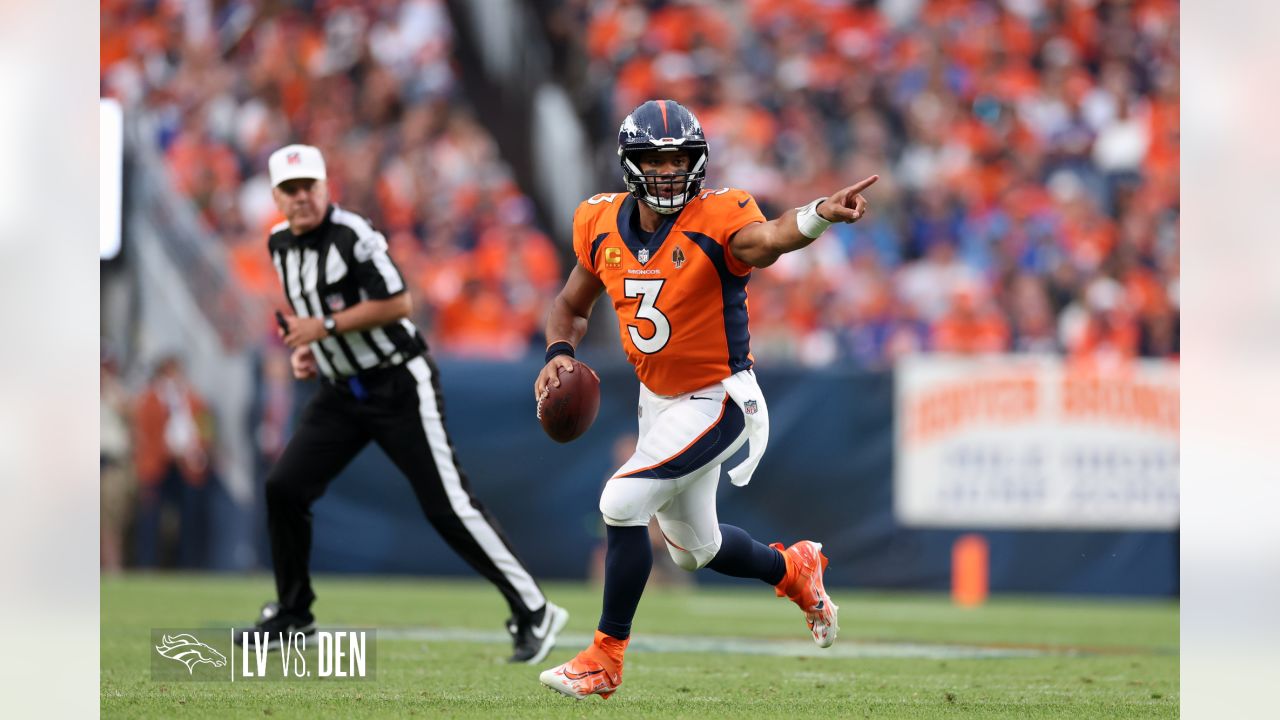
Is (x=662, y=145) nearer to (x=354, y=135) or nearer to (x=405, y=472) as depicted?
(x=405, y=472)

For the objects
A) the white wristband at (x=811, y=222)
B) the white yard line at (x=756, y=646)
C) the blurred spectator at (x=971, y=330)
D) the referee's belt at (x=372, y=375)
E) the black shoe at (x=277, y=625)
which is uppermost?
the blurred spectator at (x=971, y=330)

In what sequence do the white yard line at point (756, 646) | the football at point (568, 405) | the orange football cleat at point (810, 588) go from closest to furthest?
the football at point (568, 405) → the orange football cleat at point (810, 588) → the white yard line at point (756, 646)

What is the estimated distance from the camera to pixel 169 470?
11.1 meters

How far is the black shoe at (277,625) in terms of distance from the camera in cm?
632

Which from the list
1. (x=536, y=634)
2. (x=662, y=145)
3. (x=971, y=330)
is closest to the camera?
(x=662, y=145)

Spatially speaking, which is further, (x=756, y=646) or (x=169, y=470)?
(x=169, y=470)

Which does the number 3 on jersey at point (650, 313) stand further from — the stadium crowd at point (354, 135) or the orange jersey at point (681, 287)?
the stadium crowd at point (354, 135)

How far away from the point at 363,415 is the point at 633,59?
932 centimetres

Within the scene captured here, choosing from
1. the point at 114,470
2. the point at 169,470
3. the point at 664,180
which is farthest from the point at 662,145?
the point at 114,470

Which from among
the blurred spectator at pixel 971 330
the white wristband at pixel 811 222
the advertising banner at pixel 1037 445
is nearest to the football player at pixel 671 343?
the white wristband at pixel 811 222

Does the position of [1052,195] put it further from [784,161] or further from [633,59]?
[633,59]

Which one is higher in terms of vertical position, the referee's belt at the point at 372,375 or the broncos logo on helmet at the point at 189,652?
the referee's belt at the point at 372,375

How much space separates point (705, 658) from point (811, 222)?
260 centimetres
